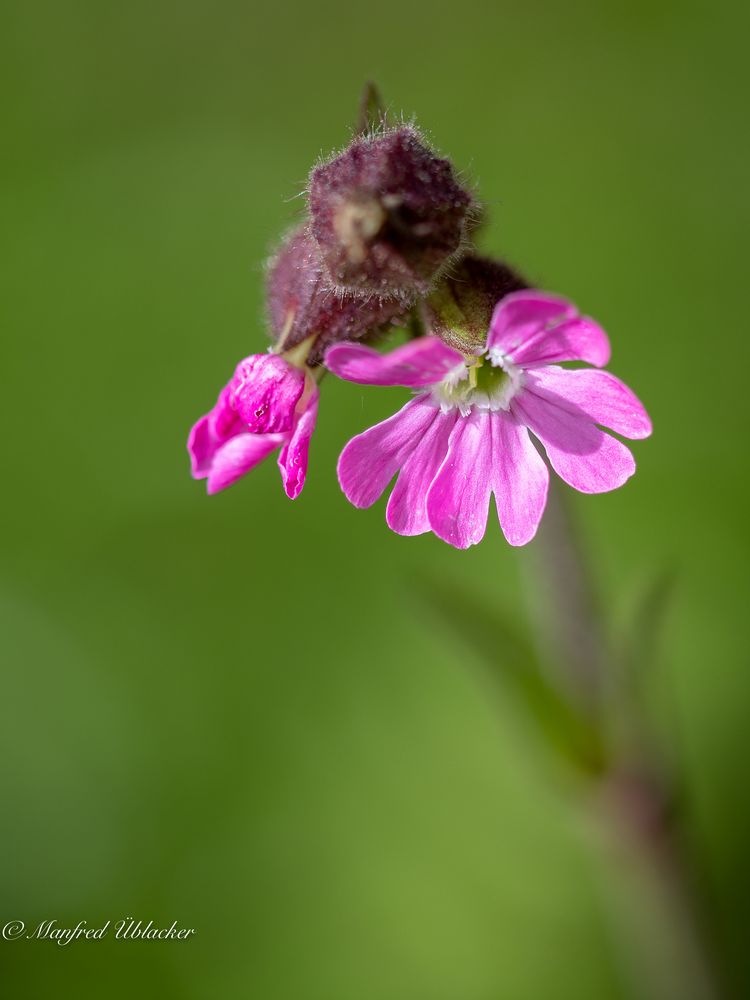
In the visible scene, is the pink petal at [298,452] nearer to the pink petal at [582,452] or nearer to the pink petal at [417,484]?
the pink petal at [417,484]

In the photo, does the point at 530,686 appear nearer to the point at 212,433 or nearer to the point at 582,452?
the point at 582,452

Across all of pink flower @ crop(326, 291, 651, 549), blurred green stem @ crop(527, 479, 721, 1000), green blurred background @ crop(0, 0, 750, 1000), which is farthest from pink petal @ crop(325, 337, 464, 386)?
green blurred background @ crop(0, 0, 750, 1000)

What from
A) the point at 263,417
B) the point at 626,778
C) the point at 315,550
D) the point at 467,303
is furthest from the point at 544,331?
the point at 315,550

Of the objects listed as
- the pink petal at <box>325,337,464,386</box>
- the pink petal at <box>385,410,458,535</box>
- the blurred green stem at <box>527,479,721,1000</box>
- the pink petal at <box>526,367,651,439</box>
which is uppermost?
the pink petal at <box>526,367,651,439</box>

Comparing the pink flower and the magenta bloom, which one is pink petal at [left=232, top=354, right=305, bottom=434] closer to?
the magenta bloom

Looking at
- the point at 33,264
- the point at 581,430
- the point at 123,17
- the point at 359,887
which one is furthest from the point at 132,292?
the point at 581,430

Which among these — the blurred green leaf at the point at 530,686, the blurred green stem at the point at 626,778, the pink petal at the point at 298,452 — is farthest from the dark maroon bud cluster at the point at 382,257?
the blurred green leaf at the point at 530,686

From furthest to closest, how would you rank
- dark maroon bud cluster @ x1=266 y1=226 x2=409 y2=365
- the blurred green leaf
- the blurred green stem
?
the blurred green leaf, the blurred green stem, dark maroon bud cluster @ x1=266 y1=226 x2=409 y2=365
